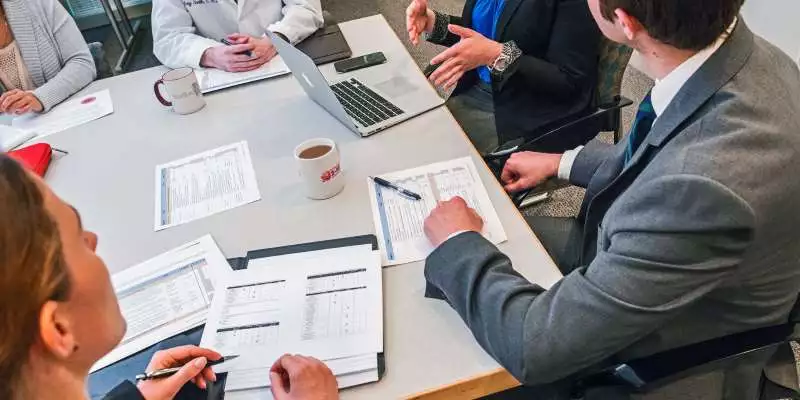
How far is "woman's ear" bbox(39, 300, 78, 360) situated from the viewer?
561 mm

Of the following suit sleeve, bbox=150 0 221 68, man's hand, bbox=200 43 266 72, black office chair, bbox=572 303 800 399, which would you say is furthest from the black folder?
black office chair, bbox=572 303 800 399

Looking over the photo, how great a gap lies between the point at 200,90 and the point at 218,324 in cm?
87

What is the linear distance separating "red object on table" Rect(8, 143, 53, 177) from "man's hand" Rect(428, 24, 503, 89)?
987mm

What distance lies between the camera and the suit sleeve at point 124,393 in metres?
0.83

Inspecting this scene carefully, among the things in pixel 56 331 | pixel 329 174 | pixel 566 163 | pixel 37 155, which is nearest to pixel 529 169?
pixel 566 163

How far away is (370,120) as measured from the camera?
1405 mm

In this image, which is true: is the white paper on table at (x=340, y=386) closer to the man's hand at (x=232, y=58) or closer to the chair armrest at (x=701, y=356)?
the chair armrest at (x=701, y=356)

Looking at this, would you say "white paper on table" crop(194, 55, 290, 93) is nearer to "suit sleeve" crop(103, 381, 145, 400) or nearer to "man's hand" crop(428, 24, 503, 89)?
"man's hand" crop(428, 24, 503, 89)

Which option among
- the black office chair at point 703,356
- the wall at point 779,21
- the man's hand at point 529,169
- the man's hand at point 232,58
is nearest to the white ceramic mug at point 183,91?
the man's hand at point 232,58

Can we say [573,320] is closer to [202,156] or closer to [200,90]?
[202,156]

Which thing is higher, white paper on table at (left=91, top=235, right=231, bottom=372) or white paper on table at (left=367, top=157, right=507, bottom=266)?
white paper on table at (left=367, top=157, right=507, bottom=266)

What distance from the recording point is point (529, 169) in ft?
4.74

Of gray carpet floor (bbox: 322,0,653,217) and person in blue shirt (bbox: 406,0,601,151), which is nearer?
person in blue shirt (bbox: 406,0,601,151)

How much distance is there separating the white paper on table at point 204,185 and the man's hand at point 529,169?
65cm
